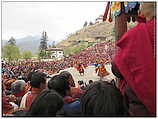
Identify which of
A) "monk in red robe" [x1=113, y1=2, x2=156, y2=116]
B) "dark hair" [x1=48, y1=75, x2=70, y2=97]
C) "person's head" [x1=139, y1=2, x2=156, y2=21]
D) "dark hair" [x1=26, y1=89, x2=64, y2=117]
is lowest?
"dark hair" [x1=26, y1=89, x2=64, y2=117]

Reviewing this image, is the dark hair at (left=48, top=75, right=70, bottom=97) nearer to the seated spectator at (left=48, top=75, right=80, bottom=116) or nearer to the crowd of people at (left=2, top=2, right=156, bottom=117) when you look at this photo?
the seated spectator at (left=48, top=75, right=80, bottom=116)

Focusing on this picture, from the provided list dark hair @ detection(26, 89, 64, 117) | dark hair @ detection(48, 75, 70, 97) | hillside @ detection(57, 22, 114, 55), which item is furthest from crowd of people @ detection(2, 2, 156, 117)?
hillside @ detection(57, 22, 114, 55)

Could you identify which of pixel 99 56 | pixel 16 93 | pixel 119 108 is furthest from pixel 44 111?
pixel 99 56

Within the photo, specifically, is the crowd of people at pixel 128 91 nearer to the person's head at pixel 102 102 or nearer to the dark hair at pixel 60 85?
the person's head at pixel 102 102

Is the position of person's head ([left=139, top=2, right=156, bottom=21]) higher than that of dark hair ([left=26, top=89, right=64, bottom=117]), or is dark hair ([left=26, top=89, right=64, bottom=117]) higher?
person's head ([left=139, top=2, right=156, bottom=21])

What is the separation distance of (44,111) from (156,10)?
1.06 metres

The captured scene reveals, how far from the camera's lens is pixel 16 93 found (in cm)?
314

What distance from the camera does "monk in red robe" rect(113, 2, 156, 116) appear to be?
155 cm

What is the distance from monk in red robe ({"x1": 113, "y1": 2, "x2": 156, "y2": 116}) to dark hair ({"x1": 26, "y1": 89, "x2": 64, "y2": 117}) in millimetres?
506

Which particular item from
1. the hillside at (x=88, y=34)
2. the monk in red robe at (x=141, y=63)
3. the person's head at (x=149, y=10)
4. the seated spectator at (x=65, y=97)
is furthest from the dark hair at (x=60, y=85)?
the hillside at (x=88, y=34)

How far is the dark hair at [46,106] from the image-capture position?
1636 mm

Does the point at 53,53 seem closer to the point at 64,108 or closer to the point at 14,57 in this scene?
the point at 14,57

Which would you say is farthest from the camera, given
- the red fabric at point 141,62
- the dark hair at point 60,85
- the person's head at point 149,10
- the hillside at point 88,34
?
the hillside at point 88,34

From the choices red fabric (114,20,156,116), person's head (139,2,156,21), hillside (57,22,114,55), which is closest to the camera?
red fabric (114,20,156,116)
